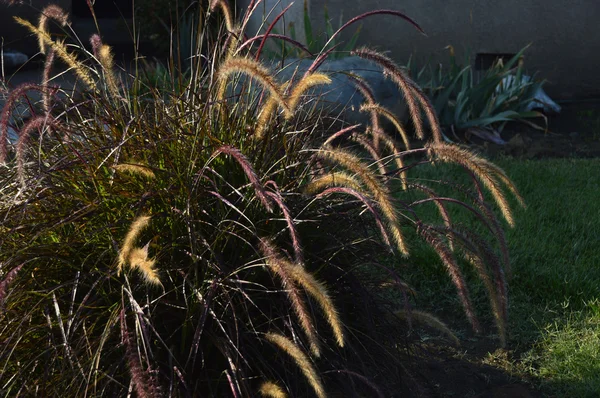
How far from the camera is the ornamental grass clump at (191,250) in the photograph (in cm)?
246

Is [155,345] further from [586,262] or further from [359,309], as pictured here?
[586,262]

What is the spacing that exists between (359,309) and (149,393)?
0.96 meters

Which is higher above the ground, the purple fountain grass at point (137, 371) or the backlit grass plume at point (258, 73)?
the backlit grass plume at point (258, 73)

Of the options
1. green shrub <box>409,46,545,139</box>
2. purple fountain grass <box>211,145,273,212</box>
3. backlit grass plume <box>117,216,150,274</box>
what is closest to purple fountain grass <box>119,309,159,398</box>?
backlit grass plume <box>117,216,150,274</box>

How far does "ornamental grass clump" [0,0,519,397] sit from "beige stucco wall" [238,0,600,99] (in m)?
5.97

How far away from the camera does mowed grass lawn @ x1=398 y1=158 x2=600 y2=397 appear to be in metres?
3.55

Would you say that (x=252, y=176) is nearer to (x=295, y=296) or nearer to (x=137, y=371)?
(x=295, y=296)

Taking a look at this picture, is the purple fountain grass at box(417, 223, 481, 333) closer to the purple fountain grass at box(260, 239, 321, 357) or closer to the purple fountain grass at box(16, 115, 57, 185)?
the purple fountain grass at box(260, 239, 321, 357)

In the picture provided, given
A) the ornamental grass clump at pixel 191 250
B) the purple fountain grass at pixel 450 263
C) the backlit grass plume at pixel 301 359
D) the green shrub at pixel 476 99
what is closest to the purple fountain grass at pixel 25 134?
the ornamental grass clump at pixel 191 250

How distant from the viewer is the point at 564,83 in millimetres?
9438

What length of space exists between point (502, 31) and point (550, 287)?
5564 millimetres

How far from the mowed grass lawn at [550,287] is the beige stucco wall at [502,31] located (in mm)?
3306

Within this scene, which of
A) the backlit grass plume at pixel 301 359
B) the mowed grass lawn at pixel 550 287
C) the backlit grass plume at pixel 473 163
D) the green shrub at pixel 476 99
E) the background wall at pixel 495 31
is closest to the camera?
the backlit grass plume at pixel 301 359

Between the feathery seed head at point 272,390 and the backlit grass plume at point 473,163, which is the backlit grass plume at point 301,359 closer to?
the feathery seed head at point 272,390
